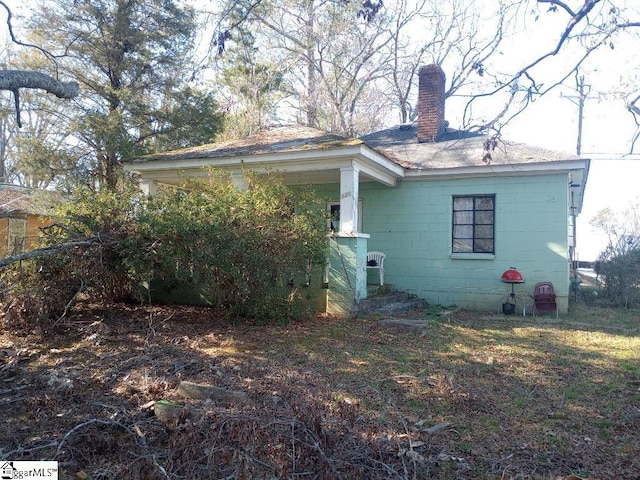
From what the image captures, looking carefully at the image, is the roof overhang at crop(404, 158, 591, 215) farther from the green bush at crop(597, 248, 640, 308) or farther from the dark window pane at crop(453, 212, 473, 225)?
the green bush at crop(597, 248, 640, 308)

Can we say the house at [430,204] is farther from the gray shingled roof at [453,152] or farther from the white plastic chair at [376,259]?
the white plastic chair at [376,259]

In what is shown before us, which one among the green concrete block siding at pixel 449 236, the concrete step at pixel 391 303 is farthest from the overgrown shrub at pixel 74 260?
the green concrete block siding at pixel 449 236

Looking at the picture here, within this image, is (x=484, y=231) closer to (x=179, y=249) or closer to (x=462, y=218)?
(x=462, y=218)

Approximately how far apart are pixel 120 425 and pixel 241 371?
1.73m

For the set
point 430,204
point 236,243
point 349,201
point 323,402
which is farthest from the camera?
point 430,204

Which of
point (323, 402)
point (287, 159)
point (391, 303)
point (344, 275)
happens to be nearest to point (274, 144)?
point (287, 159)

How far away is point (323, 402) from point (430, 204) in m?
7.74

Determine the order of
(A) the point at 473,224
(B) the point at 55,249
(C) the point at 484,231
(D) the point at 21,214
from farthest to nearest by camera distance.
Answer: (D) the point at 21,214 → (A) the point at 473,224 → (C) the point at 484,231 → (B) the point at 55,249

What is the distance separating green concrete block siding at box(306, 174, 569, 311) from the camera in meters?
10.1

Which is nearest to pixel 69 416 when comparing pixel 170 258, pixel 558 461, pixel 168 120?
pixel 170 258

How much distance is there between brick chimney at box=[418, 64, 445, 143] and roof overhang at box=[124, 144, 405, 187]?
2468mm

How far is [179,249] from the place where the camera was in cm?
712

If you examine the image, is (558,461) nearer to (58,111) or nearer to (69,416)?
(69,416)

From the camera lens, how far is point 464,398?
444 centimetres
